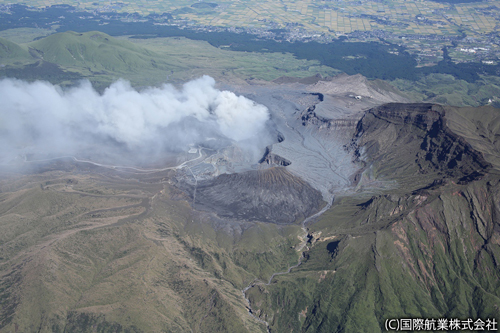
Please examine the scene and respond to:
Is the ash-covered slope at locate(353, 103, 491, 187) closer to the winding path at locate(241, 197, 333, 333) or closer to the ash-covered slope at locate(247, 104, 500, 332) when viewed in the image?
the ash-covered slope at locate(247, 104, 500, 332)

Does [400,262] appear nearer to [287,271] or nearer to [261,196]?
[287,271]

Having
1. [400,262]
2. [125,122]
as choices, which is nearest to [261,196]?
[400,262]

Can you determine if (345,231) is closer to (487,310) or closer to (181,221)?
(487,310)

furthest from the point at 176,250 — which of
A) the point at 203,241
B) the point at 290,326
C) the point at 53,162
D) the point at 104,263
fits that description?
the point at 53,162

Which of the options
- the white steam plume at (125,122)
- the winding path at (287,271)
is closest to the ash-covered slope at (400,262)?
the winding path at (287,271)

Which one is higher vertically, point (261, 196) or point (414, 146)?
point (414, 146)

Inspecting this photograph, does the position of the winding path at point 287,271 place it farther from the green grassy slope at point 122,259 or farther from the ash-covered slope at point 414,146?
the ash-covered slope at point 414,146
